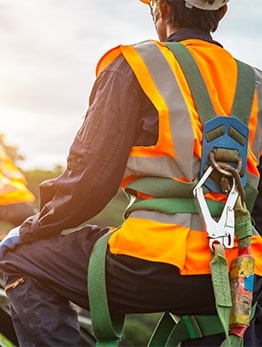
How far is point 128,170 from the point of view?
324 cm

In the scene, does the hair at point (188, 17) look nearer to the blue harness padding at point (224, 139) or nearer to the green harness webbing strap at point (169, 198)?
the blue harness padding at point (224, 139)

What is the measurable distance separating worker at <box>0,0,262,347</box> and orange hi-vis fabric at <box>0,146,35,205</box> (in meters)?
1.57

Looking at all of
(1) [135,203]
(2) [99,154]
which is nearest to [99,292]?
(1) [135,203]

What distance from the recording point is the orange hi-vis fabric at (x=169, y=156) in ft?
10.2

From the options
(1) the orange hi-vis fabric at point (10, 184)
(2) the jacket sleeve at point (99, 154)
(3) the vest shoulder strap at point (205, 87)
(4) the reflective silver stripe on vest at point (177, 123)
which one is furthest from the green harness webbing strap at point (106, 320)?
(1) the orange hi-vis fabric at point (10, 184)

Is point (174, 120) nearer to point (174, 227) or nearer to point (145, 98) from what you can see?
point (145, 98)

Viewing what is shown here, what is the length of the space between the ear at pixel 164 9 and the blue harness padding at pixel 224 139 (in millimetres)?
539

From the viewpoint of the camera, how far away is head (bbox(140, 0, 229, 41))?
137 inches

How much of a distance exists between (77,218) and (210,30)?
87cm

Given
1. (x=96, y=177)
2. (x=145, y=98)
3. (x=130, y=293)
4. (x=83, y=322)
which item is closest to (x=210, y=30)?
(x=145, y=98)

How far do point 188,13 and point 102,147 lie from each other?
0.66 metres

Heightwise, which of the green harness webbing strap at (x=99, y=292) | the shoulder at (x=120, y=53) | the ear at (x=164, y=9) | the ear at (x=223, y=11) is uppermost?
the ear at (x=164, y=9)

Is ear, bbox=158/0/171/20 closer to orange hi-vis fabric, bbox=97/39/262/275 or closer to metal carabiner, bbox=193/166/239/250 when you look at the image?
orange hi-vis fabric, bbox=97/39/262/275

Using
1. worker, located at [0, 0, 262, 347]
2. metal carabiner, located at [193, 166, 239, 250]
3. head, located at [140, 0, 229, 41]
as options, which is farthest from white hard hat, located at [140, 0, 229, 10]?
metal carabiner, located at [193, 166, 239, 250]
